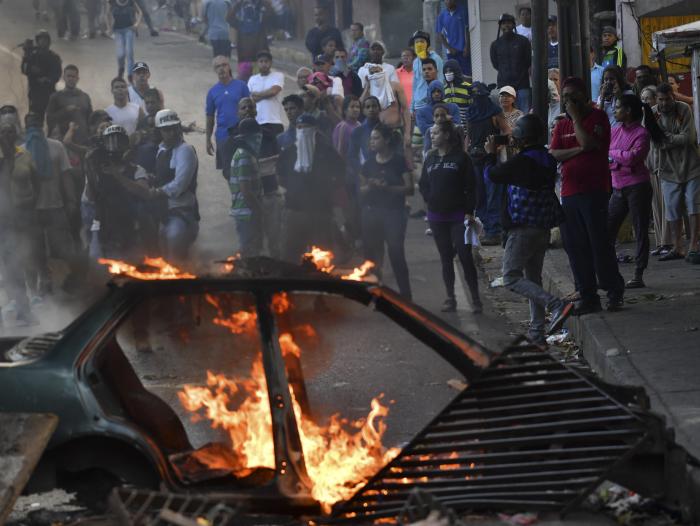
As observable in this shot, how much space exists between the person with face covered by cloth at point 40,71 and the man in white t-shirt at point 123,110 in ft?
6.30

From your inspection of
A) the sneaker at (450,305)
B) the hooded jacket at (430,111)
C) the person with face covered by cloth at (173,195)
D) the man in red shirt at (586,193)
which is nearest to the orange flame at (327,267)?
the man in red shirt at (586,193)

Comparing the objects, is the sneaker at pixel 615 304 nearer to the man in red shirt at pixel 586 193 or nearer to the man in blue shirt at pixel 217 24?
the man in red shirt at pixel 586 193

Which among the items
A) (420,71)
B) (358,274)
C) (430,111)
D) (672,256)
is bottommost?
(672,256)

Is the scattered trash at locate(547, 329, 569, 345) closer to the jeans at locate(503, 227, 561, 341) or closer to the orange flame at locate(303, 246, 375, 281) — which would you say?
the jeans at locate(503, 227, 561, 341)

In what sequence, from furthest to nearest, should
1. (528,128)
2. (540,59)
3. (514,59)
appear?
(514,59)
(540,59)
(528,128)

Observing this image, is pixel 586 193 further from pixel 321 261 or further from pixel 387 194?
pixel 321 261

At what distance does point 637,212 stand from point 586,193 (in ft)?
5.94

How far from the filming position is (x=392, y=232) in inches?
478

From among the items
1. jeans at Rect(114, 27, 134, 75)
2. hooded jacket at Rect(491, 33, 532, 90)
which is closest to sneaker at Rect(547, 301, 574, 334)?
hooded jacket at Rect(491, 33, 532, 90)

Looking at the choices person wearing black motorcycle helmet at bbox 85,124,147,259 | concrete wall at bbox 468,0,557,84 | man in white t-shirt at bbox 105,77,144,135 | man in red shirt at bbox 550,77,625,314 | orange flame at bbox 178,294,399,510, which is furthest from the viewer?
concrete wall at bbox 468,0,557,84

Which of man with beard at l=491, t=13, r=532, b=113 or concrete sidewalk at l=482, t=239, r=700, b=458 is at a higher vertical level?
man with beard at l=491, t=13, r=532, b=113

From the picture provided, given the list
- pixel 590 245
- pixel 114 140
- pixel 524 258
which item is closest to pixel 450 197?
pixel 590 245

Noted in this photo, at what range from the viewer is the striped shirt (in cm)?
1659

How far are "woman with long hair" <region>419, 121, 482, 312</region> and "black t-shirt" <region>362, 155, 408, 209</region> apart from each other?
32 centimetres
